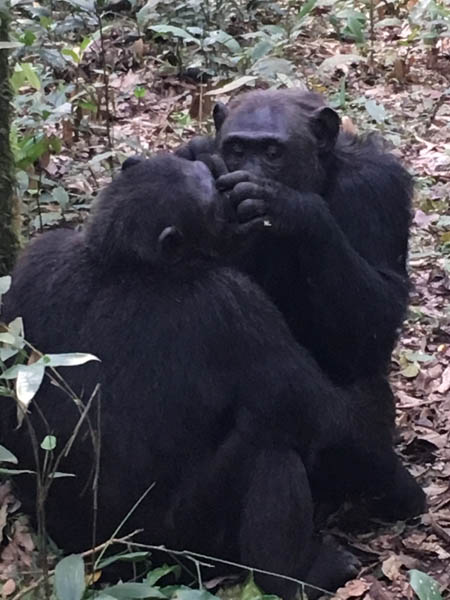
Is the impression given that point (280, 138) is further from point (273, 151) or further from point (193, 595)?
point (193, 595)

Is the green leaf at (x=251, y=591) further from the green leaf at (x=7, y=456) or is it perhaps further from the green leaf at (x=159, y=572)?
the green leaf at (x=7, y=456)

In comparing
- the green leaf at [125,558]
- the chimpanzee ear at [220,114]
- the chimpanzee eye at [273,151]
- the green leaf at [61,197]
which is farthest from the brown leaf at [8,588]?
the green leaf at [61,197]

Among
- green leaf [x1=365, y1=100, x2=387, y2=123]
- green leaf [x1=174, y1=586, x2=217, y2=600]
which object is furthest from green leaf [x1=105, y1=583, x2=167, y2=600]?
green leaf [x1=365, y1=100, x2=387, y2=123]

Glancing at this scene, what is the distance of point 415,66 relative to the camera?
387 inches

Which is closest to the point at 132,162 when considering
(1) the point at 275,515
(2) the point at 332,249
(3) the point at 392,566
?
(2) the point at 332,249

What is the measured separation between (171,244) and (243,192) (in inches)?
14.6

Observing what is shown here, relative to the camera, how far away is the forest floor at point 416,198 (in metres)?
4.70

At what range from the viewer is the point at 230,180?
4.36m

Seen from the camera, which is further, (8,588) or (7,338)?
(8,588)

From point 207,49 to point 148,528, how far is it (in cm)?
580

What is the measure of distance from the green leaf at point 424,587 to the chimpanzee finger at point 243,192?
154 centimetres

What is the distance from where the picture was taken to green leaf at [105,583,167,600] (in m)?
3.76

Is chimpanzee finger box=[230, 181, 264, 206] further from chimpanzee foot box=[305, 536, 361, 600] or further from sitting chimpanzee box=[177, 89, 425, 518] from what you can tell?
chimpanzee foot box=[305, 536, 361, 600]

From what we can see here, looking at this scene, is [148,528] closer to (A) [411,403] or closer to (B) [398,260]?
(B) [398,260]
